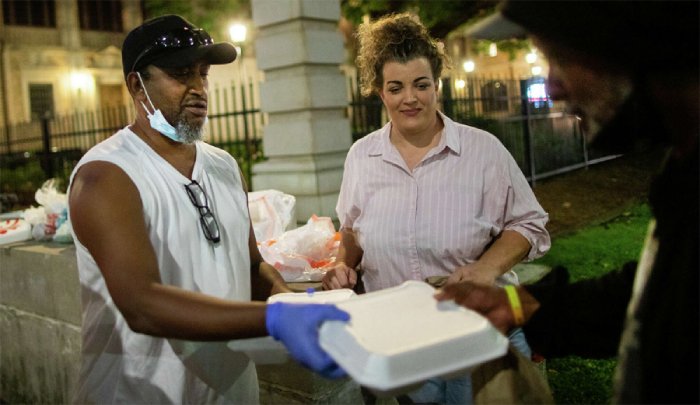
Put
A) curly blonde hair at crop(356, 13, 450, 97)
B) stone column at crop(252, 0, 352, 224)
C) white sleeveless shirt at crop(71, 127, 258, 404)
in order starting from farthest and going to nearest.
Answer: stone column at crop(252, 0, 352, 224), curly blonde hair at crop(356, 13, 450, 97), white sleeveless shirt at crop(71, 127, 258, 404)

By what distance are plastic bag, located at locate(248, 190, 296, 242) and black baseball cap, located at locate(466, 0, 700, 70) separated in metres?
3.46

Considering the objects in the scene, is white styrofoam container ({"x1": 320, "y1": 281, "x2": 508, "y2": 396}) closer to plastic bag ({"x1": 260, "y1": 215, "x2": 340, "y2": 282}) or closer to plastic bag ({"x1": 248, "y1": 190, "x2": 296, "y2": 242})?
plastic bag ({"x1": 260, "y1": 215, "x2": 340, "y2": 282})

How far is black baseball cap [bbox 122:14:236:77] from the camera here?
253 cm

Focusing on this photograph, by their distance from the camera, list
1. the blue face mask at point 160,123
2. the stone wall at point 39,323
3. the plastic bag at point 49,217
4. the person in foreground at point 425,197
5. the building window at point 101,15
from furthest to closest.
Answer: the building window at point 101,15 → the plastic bag at point 49,217 → the stone wall at point 39,323 → the person in foreground at point 425,197 → the blue face mask at point 160,123

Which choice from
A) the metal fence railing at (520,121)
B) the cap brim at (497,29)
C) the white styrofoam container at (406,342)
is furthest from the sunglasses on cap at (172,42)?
the metal fence railing at (520,121)

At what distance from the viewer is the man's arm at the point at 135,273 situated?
204 centimetres

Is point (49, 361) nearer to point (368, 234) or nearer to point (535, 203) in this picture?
Result: point (368, 234)

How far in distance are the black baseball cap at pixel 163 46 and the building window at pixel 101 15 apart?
33952 millimetres

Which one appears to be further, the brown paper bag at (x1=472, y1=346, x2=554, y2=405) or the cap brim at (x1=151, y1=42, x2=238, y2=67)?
the cap brim at (x1=151, y1=42, x2=238, y2=67)

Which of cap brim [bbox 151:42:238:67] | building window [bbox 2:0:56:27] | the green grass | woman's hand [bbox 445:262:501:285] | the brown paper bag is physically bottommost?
the green grass

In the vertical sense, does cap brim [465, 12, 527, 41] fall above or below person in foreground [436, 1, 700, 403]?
above

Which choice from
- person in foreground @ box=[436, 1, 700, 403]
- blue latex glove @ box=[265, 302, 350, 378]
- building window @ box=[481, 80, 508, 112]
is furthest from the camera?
building window @ box=[481, 80, 508, 112]

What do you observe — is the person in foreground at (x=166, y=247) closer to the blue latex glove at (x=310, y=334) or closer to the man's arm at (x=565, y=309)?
the blue latex glove at (x=310, y=334)

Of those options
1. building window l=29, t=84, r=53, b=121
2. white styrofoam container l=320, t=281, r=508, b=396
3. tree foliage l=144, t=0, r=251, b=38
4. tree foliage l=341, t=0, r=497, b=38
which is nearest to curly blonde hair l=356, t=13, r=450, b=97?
white styrofoam container l=320, t=281, r=508, b=396
